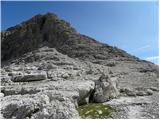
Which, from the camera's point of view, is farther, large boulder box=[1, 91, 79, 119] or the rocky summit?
the rocky summit

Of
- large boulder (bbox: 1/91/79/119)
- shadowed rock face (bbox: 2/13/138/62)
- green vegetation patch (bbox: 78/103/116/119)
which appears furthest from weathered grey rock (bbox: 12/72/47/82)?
shadowed rock face (bbox: 2/13/138/62)

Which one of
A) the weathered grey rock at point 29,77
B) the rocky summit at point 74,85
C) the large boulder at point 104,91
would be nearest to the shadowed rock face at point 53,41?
the rocky summit at point 74,85

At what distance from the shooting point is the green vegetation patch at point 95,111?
32.7m

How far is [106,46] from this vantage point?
118m

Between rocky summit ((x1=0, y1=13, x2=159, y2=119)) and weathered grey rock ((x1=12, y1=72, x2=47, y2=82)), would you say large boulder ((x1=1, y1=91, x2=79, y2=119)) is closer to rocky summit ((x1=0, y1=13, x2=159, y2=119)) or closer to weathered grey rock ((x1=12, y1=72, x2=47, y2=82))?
rocky summit ((x1=0, y1=13, x2=159, y2=119))

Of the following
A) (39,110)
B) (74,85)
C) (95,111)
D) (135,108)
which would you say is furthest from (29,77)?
(39,110)

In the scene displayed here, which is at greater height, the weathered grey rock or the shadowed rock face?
the shadowed rock face

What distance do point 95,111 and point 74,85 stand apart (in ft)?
28.2

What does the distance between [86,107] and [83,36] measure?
9465 cm

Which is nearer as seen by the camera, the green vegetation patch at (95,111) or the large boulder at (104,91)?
the green vegetation patch at (95,111)

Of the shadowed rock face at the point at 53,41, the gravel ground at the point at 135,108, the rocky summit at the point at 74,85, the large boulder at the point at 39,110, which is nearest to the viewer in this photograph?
the large boulder at the point at 39,110

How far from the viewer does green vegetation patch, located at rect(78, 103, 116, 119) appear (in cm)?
3272

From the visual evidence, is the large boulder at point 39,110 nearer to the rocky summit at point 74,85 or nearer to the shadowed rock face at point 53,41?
the rocky summit at point 74,85

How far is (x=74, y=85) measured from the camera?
42594mm
